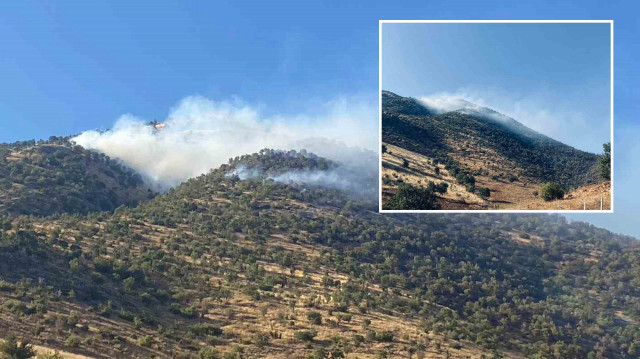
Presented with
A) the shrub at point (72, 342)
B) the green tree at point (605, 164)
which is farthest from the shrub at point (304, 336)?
the green tree at point (605, 164)

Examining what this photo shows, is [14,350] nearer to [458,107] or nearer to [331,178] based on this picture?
[458,107]

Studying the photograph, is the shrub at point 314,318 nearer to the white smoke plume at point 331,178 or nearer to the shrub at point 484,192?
the shrub at point 484,192

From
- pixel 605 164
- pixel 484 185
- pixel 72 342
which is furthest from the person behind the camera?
pixel 72 342

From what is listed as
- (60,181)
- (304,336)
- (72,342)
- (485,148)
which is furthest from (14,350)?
(60,181)

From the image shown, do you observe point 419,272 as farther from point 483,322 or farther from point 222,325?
point 222,325

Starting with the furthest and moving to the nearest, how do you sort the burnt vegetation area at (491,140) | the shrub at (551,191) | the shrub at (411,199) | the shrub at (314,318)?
the shrub at (314,318)
the burnt vegetation area at (491,140)
the shrub at (411,199)
the shrub at (551,191)

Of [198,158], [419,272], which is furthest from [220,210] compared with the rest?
[198,158]

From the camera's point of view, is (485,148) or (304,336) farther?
(304,336)
